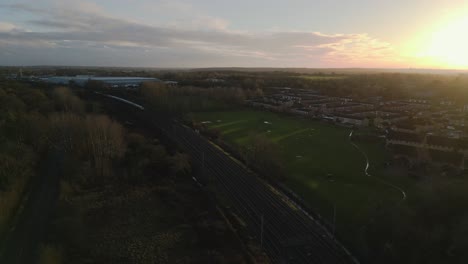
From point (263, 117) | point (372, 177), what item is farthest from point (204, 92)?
point (372, 177)

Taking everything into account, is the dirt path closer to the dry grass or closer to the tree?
the dry grass

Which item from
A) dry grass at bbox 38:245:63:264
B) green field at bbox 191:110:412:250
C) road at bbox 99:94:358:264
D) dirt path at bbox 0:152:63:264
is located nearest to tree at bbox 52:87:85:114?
dirt path at bbox 0:152:63:264

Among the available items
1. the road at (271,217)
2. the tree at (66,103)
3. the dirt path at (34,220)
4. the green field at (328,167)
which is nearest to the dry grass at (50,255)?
the dirt path at (34,220)

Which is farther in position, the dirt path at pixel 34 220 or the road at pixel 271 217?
the dirt path at pixel 34 220

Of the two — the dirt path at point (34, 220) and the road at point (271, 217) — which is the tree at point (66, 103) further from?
the road at point (271, 217)

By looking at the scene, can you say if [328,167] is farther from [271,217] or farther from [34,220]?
[34,220]
